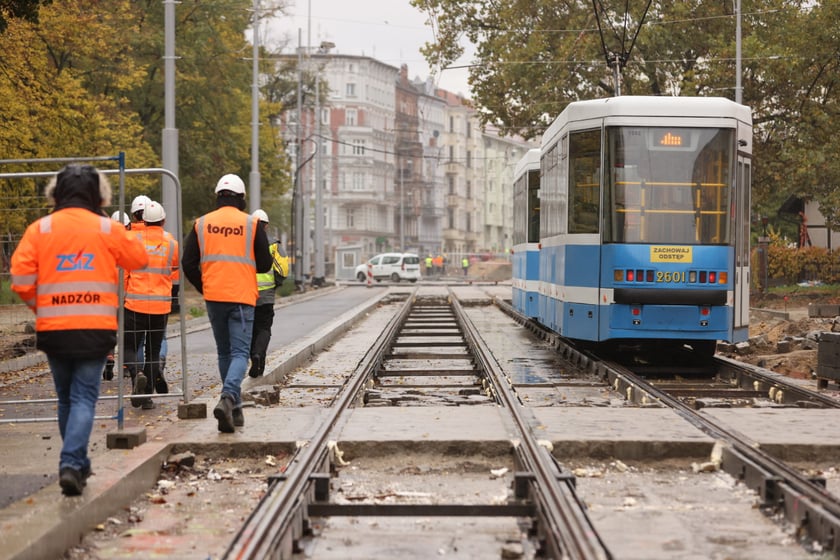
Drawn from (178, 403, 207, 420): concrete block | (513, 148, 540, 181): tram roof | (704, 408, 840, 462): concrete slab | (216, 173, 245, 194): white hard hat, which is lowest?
(704, 408, 840, 462): concrete slab

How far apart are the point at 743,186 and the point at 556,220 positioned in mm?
2879

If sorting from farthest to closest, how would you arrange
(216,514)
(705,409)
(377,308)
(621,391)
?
(377,308) < (621,391) < (705,409) < (216,514)

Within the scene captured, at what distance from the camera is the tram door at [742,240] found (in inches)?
627

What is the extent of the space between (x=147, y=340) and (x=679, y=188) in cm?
678

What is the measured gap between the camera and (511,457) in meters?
9.20

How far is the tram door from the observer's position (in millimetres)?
15922

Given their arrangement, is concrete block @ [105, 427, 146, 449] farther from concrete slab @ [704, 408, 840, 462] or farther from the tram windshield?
the tram windshield

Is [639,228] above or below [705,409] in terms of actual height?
above

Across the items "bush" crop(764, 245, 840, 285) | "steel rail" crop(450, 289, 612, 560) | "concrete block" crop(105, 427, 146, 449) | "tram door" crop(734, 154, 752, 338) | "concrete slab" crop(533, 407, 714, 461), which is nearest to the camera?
"steel rail" crop(450, 289, 612, 560)

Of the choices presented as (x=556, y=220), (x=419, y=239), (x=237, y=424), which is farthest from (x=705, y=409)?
(x=419, y=239)

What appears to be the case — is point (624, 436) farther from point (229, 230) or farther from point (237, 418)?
point (229, 230)

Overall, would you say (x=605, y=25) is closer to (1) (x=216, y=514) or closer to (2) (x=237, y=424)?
(2) (x=237, y=424)

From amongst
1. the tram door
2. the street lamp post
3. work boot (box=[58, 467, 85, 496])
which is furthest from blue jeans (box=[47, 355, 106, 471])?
the street lamp post

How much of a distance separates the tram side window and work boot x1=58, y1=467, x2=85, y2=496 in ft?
32.2
